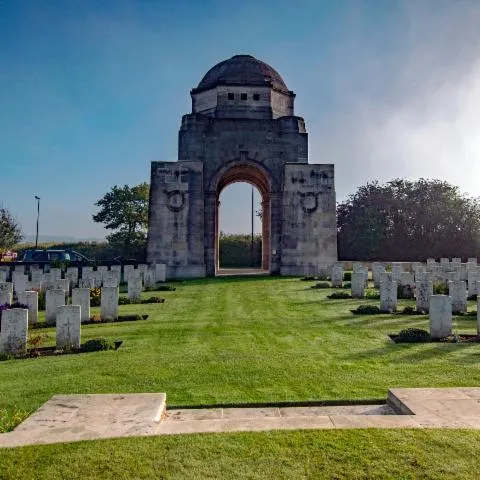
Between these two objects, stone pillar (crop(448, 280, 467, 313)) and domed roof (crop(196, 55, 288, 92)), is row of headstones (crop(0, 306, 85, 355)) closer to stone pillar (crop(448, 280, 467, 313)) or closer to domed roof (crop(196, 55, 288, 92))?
stone pillar (crop(448, 280, 467, 313))

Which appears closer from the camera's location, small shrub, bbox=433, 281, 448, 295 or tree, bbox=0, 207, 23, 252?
small shrub, bbox=433, 281, 448, 295

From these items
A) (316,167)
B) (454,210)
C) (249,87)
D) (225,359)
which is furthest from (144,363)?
(454,210)

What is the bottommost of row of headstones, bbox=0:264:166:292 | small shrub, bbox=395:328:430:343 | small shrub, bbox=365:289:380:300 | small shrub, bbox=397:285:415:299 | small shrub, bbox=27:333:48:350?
small shrub, bbox=27:333:48:350

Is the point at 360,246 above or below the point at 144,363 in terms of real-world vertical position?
above

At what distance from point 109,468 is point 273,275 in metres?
20.4

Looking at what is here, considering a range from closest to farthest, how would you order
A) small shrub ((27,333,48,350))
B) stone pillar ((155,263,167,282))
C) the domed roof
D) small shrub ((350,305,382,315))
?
small shrub ((27,333,48,350))
small shrub ((350,305,382,315))
stone pillar ((155,263,167,282))
the domed roof

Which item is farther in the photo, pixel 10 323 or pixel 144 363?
pixel 10 323

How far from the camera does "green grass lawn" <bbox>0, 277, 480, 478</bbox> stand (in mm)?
3402

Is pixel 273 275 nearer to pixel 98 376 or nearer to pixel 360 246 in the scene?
pixel 360 246

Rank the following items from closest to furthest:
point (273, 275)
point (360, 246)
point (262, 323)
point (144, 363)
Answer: point (144, 363), point (262, 323), point (273, 275), point (360, 246)

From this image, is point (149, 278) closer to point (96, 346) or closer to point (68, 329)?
point (68, 329)

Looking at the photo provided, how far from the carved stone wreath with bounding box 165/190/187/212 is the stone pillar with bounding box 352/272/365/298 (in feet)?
37.9

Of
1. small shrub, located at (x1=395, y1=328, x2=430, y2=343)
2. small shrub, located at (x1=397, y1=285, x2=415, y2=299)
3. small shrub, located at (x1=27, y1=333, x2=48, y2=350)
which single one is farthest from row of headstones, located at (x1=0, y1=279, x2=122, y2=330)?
small shrub, located at (x1=397, y1=285, x2=415, y2=299)

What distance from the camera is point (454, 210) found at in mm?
33188
